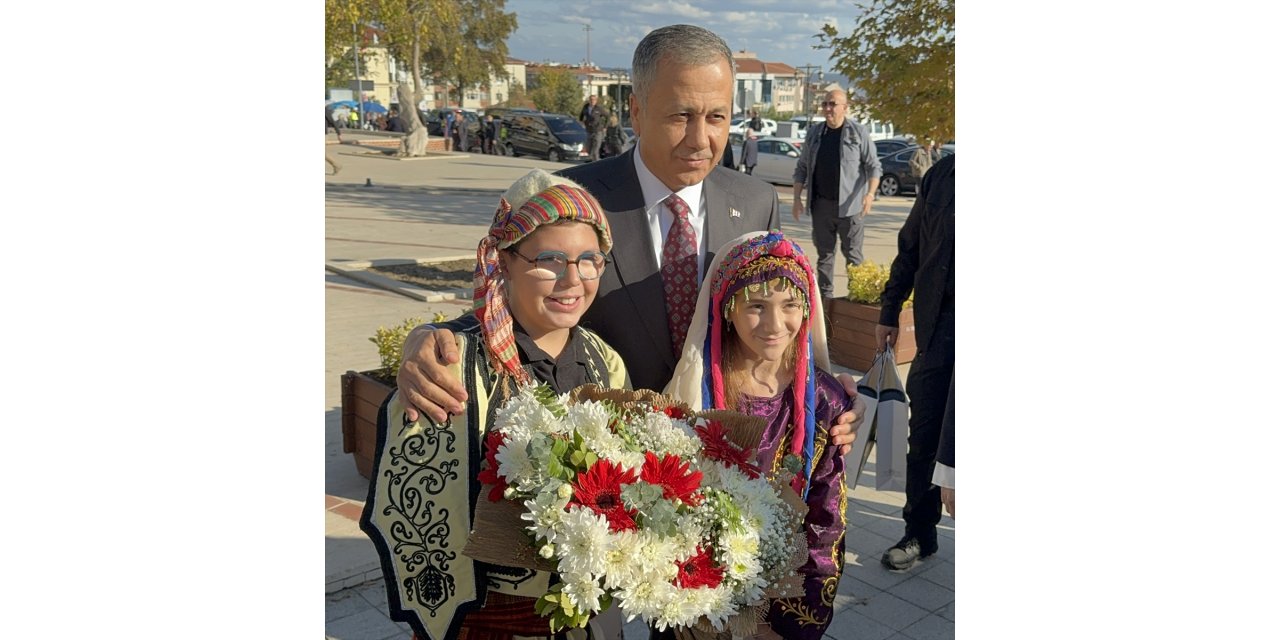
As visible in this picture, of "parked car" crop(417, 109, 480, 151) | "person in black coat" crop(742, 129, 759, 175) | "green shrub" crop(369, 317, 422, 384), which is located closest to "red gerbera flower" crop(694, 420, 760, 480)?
"green shrub" crop(369, 317, 422, 384)

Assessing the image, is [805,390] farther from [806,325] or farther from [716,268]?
[716,268]

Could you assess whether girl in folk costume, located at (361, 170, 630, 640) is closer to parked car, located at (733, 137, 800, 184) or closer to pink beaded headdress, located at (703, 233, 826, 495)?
pink beaded headdress, located at (703, 233, 826, 495)

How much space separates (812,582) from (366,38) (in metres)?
26.6

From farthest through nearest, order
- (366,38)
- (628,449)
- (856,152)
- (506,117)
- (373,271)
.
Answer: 1. (506,117)
2. (366,38)
3. (373,271)
4. (856,152)
5. (628,449)

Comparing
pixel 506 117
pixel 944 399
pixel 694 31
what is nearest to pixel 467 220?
pixel 944 399

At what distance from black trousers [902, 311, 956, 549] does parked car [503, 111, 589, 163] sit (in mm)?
26308

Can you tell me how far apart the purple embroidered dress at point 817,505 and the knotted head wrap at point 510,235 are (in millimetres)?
795

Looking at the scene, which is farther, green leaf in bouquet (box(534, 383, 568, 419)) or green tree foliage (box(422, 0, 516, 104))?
green tree foliage (box(422, 0, 516, 104))

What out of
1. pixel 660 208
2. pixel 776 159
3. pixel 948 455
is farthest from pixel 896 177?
pixel 660 208

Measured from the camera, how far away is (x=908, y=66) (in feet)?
35.5

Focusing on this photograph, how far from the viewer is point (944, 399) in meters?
4.61

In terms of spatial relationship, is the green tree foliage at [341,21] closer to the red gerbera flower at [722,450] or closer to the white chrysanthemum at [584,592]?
the red gerbera flower at [722,450]

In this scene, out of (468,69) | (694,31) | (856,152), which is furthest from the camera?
(468,69)

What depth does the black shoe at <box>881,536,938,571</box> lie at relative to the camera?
4.88m
